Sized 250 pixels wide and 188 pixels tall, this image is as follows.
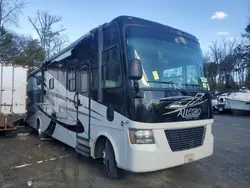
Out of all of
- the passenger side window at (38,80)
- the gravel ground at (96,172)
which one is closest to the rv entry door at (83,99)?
the gravel ground at (96,172)

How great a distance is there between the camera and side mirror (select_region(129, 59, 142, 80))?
3922 mm

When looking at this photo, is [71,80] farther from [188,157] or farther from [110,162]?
[188,157]

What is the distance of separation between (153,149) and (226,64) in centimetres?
4343

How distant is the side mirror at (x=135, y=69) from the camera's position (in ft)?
12.9

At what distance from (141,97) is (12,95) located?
7.80 meters

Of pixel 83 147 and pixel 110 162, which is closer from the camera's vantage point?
pixel 110 162

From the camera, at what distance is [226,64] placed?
142ft


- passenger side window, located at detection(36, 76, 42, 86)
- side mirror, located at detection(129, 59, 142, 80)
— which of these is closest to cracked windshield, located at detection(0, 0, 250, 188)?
side mirror, located at detection(129, 59, 142, 80)

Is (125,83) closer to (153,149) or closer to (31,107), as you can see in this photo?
(153,149)

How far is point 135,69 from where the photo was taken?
12.9 ft

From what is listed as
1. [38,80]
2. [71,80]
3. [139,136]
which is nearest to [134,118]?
[139,136]

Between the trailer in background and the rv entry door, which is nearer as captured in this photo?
the rv entry door

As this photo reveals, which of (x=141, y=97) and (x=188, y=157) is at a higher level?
(x=141, y=97)

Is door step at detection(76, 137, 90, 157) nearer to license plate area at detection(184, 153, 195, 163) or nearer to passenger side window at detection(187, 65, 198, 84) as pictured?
license plate area at detection(184, 153, 195, 163)
